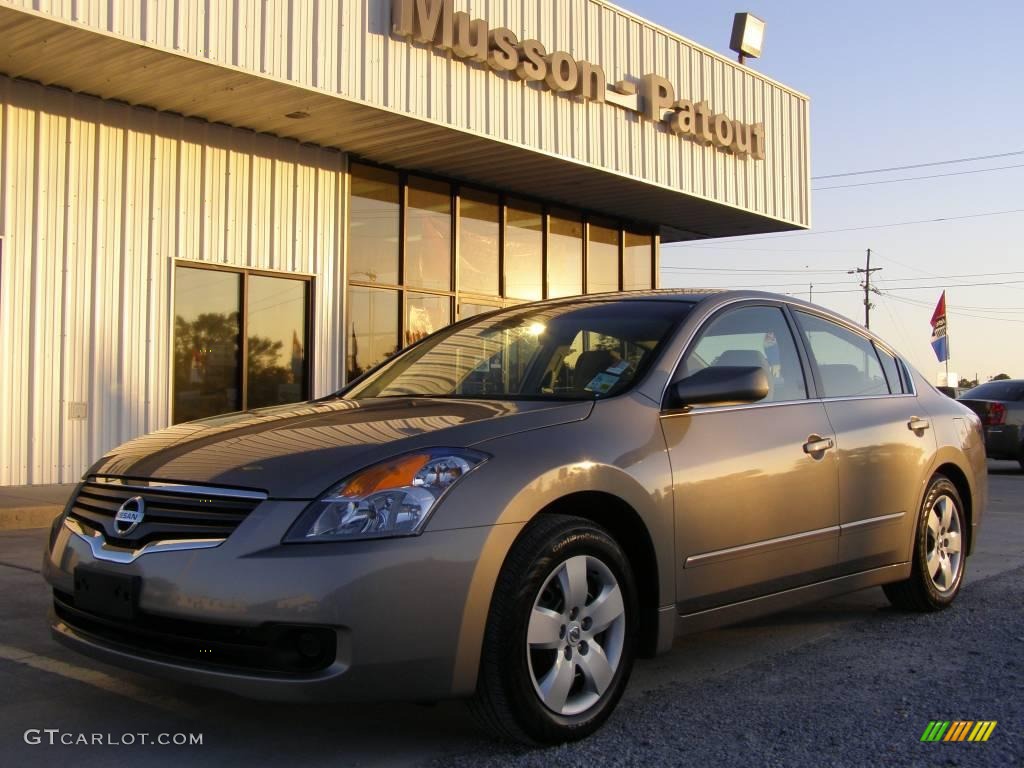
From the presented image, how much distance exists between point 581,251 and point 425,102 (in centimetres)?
575

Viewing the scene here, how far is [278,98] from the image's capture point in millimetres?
10719

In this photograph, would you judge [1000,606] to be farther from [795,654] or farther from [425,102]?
[425,102]

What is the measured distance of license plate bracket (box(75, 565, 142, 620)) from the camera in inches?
126

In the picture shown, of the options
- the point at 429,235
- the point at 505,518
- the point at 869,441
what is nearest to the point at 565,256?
the point at 429,235

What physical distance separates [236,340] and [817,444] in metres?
8.84

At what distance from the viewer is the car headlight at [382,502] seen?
3.09m

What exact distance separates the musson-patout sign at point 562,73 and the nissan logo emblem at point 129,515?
870cm

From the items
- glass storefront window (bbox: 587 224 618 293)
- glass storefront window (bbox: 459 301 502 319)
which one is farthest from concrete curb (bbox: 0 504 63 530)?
glass storefront window (bbox: 587 224 618 293)

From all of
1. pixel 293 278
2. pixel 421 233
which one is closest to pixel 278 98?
pixel 293 278

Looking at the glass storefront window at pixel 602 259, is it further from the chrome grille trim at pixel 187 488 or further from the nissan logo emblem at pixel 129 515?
the nissan logo emblem at pixel 129 515

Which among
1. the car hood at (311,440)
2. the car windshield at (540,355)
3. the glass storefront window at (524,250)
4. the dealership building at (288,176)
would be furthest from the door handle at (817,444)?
the glass storefront window at (524,250)

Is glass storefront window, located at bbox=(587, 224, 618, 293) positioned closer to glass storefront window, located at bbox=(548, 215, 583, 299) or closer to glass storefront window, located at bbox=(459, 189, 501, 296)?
glass storefront window, located at bbox=(548, 215, 583, 299)

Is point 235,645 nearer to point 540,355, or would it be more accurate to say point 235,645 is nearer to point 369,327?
point 540,355

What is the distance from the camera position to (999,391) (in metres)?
17.2
